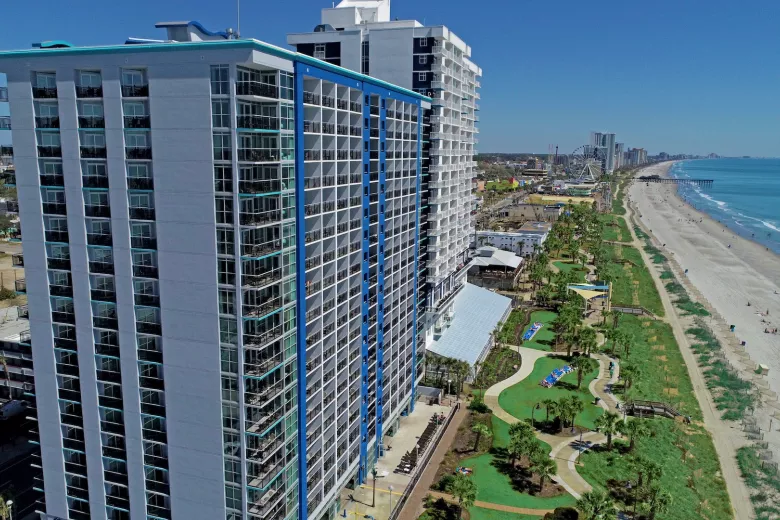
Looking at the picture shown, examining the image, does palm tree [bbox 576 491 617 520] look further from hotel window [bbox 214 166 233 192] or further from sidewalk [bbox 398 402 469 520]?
hotel window [bbox 214 166 233 192]

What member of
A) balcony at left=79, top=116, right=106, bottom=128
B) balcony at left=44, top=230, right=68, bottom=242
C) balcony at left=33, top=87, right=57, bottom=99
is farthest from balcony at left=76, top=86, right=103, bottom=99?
balcony at left=44, top=230, right=68, bottom=242

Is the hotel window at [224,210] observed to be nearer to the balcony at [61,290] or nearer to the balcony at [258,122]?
the balcony at [258,122]

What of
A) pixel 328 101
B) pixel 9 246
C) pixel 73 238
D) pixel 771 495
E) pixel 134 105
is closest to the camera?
pixel 134 105

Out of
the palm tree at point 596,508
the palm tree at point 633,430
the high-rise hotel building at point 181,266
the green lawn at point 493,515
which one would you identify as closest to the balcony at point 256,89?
the high-rise hotel building at point 181,266

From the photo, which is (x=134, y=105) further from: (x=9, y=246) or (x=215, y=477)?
(x=9, y=246)

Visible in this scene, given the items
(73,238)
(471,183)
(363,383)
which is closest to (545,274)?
(471,183)

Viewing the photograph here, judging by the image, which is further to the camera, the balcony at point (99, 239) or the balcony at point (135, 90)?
the balcony at point (99, 239)
